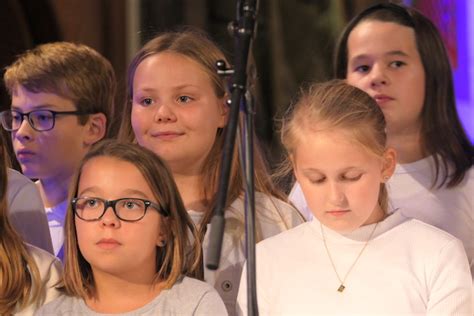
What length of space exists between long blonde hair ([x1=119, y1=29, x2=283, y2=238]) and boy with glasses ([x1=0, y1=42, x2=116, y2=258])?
0.31m

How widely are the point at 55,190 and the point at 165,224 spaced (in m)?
1.01

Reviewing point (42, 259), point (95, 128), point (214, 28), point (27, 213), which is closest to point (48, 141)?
point (95, 128)

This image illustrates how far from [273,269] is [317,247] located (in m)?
0.13

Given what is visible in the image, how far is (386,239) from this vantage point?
2660mm

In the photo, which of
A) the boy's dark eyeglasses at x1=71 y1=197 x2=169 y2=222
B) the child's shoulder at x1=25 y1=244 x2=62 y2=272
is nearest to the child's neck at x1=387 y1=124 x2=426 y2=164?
the boy's dark eyeglasses at x1=71 y1=197 x2=169 y2=222

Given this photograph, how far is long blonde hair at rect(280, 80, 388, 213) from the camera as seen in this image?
2633mm

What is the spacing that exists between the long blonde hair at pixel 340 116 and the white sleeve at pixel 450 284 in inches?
9.5

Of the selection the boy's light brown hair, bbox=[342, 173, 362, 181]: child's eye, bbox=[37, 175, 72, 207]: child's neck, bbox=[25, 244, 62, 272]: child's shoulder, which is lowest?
bbox=[37, 175, 72, 207]: child's neck

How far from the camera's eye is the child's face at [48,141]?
11.4ft

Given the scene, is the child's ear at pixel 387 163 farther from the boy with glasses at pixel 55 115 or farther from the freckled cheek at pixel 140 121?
the boy with glasses at pixel 55 115

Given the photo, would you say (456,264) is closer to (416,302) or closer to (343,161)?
(416,302)

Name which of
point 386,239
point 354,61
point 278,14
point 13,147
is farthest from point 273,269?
point 278,14

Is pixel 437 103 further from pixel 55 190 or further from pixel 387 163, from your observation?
pixel 55 190

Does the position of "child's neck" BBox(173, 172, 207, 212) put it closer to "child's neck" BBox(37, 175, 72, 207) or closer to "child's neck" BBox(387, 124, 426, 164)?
"child's neck" BBox(37, 175, 72, 207)
